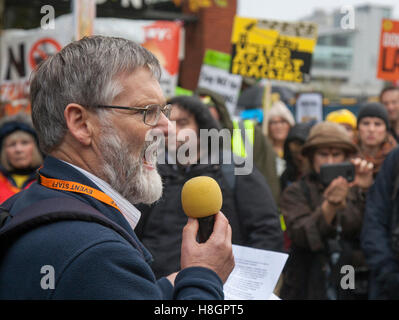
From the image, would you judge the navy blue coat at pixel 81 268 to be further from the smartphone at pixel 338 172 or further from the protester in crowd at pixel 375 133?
the protester in crowd at pixel 375 133

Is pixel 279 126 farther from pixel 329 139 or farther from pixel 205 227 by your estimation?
pixel 205 227

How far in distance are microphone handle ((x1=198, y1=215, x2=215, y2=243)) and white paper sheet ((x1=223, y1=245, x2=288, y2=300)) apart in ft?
1.25

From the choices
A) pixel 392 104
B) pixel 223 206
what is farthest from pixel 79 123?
pixel 392 104

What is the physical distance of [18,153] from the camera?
447 centimetres

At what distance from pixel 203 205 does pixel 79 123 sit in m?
0.47

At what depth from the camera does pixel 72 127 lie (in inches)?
61.2

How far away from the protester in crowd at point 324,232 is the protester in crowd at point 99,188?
6.84 ft

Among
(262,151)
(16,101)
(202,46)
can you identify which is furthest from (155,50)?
(202,46)

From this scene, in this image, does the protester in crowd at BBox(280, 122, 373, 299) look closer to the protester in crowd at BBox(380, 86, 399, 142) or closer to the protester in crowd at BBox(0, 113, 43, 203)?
the protester in crowd at BBox(380, 86, 399, 142)

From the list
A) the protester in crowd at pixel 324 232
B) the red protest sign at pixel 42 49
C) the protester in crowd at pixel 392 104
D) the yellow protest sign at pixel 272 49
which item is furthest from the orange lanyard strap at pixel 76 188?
the red protest sign at pixel 42 49

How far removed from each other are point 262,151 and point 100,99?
3535 millimetres

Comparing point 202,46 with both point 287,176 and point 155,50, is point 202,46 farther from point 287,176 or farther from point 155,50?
point 287,176

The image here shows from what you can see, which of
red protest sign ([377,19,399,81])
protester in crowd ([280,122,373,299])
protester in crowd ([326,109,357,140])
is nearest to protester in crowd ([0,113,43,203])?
protester in crowd ([280,122,373,299])

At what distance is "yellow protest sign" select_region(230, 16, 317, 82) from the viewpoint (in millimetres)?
5914
